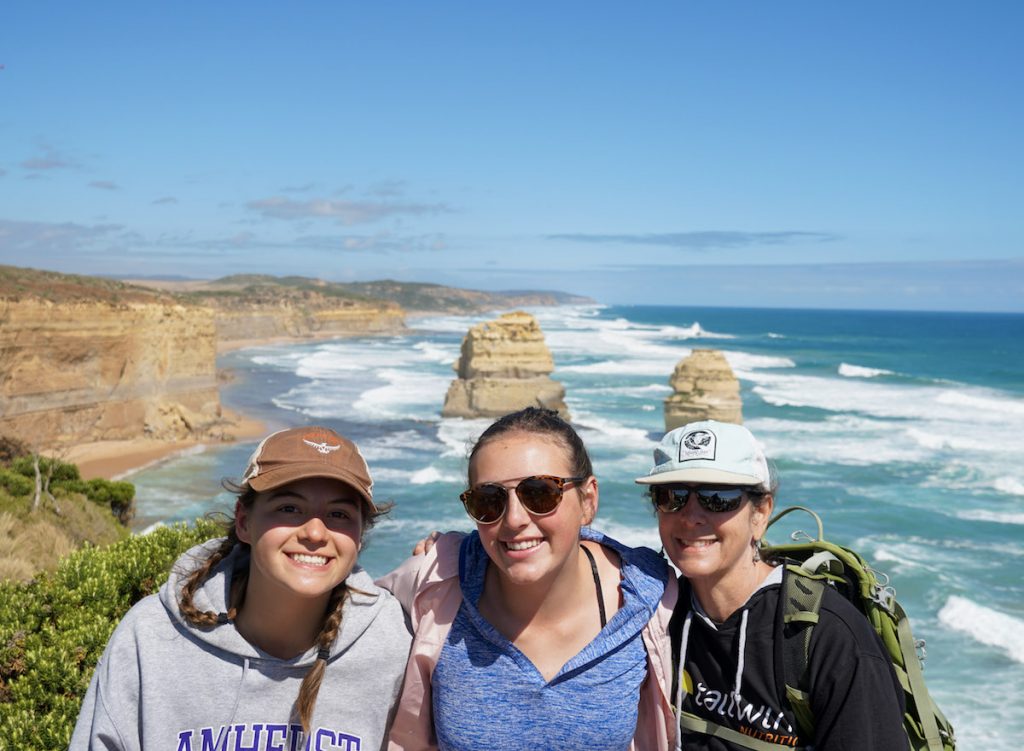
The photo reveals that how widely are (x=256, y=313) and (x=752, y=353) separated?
50934 millimetres

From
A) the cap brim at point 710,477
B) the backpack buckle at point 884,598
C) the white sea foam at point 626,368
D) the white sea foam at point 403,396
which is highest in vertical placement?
the cap brim at point 710,477

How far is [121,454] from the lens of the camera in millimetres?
26578

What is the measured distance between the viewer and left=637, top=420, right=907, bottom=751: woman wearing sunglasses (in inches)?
95.3

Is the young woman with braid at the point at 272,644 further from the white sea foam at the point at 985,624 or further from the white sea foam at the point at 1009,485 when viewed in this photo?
the white sea foam at the point at 1009,485

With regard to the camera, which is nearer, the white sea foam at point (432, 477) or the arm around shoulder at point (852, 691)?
the arm around shoulder at point (852, 691)

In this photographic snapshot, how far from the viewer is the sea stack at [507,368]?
109ft

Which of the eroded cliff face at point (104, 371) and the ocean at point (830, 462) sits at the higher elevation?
the eroded cliff face at point (104, 371)

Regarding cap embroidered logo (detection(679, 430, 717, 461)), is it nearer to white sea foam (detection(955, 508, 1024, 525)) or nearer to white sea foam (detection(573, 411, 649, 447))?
white sea foam (detection(955, 508, 1024, 525))

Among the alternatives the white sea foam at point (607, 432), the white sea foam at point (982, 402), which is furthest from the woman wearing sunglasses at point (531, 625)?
the white sea foam at point (982, 402)

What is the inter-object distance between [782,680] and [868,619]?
360 mm

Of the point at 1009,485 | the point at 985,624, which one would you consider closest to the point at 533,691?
the point at 985,624

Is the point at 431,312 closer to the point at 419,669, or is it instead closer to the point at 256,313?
the point at 256,313

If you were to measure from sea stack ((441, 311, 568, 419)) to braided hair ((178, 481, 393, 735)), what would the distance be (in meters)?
30.3

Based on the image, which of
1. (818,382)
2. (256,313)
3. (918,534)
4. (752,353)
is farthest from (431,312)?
(918,534)
